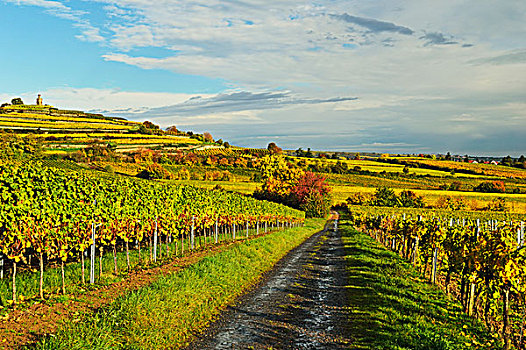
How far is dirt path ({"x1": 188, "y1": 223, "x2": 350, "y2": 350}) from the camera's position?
8.50 m

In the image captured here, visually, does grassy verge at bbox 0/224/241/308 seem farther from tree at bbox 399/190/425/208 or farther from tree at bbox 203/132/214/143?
tree at bbox 203/132/214/143

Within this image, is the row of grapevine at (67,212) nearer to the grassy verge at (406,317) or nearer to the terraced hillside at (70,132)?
the grassy verge at (406,317)

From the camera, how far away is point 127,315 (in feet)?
28.1

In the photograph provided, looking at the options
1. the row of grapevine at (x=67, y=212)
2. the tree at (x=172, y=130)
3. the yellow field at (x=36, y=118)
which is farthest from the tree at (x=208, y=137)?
the row of grapevine at (x=67, y=212)

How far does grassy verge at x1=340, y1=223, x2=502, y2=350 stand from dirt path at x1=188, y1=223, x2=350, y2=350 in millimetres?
436

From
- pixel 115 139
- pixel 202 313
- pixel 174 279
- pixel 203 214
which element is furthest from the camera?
pixel 115 139

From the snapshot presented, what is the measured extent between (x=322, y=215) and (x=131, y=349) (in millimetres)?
61000

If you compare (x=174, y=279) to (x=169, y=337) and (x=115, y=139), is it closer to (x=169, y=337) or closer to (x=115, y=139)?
(x=169, y=337)

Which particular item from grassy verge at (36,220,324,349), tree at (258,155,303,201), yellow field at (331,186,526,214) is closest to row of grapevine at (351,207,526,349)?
grassy verge at (36,220,324,349)

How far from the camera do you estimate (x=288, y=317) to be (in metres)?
10.2

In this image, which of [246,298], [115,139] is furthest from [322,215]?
[246,298]

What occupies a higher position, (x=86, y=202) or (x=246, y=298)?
(x=86, y=202)

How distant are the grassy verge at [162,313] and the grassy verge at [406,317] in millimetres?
3639

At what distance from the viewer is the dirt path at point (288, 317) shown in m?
8.50
